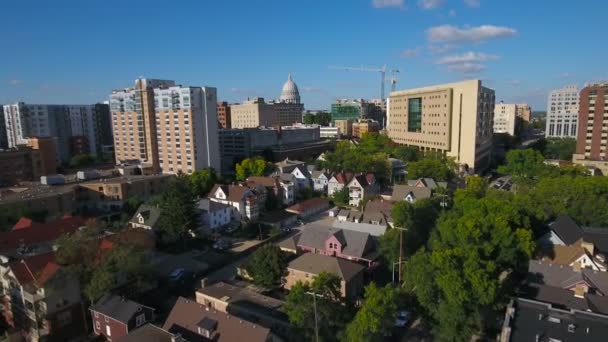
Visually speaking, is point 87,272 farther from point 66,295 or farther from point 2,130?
point 2,130

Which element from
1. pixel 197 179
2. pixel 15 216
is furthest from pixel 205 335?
pixel 197 179

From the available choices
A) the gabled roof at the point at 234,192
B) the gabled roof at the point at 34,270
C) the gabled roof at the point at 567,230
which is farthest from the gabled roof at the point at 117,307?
the gabled roof at the point at 567,230

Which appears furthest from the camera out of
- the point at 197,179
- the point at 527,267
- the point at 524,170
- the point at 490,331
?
the point at 524,170

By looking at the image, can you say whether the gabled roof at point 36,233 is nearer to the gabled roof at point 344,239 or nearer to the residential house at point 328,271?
the residential house at point 328,271

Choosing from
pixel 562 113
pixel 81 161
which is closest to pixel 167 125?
pixel 81 161

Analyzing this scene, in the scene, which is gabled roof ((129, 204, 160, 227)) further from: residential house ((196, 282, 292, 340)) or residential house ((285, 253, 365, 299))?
residential house ((285, 253, 365, 299))

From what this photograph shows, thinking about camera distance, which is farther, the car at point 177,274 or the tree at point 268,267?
the car at point 177,274
